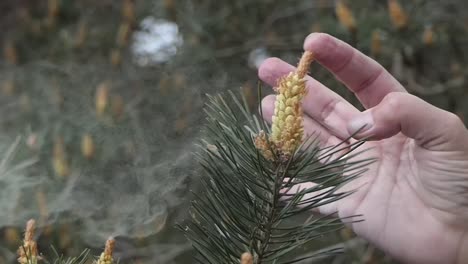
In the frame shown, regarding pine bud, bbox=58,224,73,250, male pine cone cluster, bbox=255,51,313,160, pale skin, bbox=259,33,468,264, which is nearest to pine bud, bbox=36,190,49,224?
pine bud, bbox=58,224,73,250

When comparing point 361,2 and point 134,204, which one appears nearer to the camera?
point 134,204

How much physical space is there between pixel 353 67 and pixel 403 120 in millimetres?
109

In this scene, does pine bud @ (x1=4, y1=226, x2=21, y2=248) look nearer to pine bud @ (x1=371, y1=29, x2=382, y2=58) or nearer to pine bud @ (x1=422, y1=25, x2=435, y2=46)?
pine bud @ (x1=371, y1=29, x2=382, y2=58)

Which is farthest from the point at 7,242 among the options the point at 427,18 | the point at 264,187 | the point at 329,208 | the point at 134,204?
the point at 427,18

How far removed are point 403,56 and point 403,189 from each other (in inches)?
30.6

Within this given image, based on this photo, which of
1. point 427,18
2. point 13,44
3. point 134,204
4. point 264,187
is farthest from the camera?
point 13,44

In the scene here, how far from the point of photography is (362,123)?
394 mm

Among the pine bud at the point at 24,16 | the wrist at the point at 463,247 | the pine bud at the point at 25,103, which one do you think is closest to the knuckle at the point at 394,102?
the wrist at the point at 463,247

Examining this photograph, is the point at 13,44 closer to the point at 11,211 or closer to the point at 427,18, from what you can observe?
the point at 11,211

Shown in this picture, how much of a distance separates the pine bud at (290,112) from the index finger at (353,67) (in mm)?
93

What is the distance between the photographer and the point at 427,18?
4.18 feet

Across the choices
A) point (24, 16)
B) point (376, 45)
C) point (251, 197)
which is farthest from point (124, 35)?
point (251, 197)

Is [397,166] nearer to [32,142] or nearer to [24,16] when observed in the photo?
[32,142]

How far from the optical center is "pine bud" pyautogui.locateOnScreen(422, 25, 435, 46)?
1195mm
